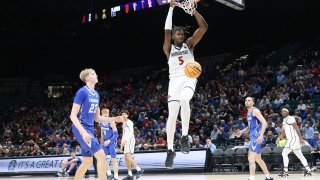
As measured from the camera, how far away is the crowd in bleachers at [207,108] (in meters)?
18.5

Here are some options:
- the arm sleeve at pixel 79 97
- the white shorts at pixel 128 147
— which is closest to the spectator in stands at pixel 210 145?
the white shorts at pixel 128 147

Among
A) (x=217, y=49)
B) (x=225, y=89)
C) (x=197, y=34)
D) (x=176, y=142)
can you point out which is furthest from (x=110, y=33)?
(x=197, y=34)

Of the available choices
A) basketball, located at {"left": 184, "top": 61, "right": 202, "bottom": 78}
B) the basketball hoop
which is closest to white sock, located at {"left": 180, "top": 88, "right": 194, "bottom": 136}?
basketball, located at {"left": 184, "top": 61, "right": 202, "bottom": 78}

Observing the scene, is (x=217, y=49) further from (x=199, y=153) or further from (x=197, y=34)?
(x=197, y=34)

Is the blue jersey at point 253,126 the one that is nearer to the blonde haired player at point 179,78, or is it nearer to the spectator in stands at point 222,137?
the blonde haired player at point 179,78

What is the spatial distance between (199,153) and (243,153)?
5.60ft

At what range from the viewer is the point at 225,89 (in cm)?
2319

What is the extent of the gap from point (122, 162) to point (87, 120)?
37.6 ft

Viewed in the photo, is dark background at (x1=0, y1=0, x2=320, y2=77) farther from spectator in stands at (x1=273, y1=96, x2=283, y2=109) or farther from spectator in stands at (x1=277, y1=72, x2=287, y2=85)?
spectator in stands at (x1=273, y1=96, x2=283, y2=109)

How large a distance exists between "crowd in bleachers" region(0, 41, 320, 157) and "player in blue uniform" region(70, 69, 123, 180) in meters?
10.7

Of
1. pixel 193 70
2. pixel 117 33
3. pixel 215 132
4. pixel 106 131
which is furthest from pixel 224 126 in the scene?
pixel 117 33

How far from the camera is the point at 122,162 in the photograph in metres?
18.4

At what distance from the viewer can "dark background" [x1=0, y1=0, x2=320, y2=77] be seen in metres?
27.6

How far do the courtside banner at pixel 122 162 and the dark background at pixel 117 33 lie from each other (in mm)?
8375
